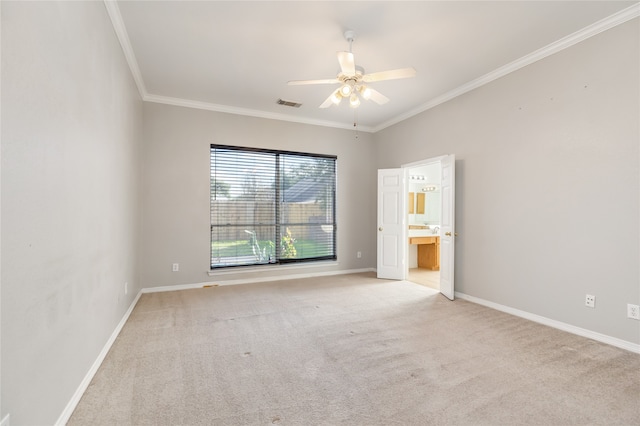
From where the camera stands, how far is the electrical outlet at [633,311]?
2584 mm

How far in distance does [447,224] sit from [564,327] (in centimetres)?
177

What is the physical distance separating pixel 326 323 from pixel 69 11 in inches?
127

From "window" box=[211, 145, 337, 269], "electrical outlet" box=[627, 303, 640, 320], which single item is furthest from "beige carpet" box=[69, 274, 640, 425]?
"window" box=[211, 145, 337, 269]

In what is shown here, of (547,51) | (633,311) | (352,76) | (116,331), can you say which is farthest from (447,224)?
(116,331)

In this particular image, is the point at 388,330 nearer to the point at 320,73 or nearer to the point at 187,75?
the point at 320,73

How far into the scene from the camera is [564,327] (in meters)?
3.09

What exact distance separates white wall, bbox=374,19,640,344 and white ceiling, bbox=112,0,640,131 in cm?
31

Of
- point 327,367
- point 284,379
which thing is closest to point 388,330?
point 327,367

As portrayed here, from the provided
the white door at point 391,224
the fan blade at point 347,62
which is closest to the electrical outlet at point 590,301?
the white door at point 391,224

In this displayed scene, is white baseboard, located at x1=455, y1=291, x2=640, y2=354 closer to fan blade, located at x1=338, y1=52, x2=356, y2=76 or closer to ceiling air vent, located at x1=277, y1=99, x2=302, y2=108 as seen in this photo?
fan blade, located at x1=338, y1=52, x2=356, y2=76

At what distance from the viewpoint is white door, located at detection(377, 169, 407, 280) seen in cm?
539

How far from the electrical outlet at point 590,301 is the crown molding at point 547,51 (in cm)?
253

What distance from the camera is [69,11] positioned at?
1.77m

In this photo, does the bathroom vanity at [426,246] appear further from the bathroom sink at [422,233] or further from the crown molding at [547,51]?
the crown molding at [547,51]
